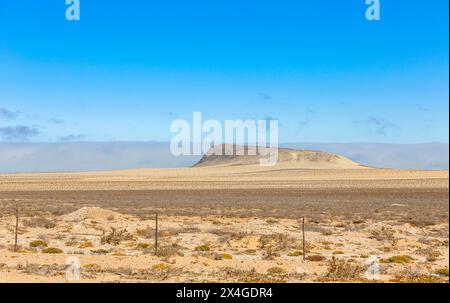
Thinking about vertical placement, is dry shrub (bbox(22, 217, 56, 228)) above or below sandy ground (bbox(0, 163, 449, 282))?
below

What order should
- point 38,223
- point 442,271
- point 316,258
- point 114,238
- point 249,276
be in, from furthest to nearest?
point 38,223 < point 114,238 < point 316,258 < point 442,271 < point 249,276

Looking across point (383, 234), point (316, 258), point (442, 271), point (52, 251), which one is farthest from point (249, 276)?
point (383, 234)

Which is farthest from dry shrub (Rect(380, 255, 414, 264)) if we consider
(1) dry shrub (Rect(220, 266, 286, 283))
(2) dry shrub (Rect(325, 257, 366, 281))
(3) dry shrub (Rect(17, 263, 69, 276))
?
(3) dry shrub (Rect(17, 263, 69, 276))

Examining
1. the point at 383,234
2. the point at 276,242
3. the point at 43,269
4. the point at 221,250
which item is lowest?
the point at 383,234

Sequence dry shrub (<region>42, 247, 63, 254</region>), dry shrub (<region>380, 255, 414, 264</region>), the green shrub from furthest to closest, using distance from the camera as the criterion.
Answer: dry shrub (<region>42, 247, 63, 254</region>) < dry shrub (<region>380, 255, 414, 264</region>) < the green shrub

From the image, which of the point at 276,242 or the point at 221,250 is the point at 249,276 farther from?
the point at 276,242

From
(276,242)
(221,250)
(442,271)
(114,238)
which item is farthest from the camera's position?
(276,242)

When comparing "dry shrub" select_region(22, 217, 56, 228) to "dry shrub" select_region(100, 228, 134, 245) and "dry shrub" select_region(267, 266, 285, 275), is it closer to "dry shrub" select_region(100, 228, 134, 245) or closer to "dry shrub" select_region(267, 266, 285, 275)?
"dry shrub" select_region(100, 228, 134, 245)

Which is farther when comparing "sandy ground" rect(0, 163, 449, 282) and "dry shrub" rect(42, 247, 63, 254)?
"dry shrub" rect(42, 247, 63, 254)
